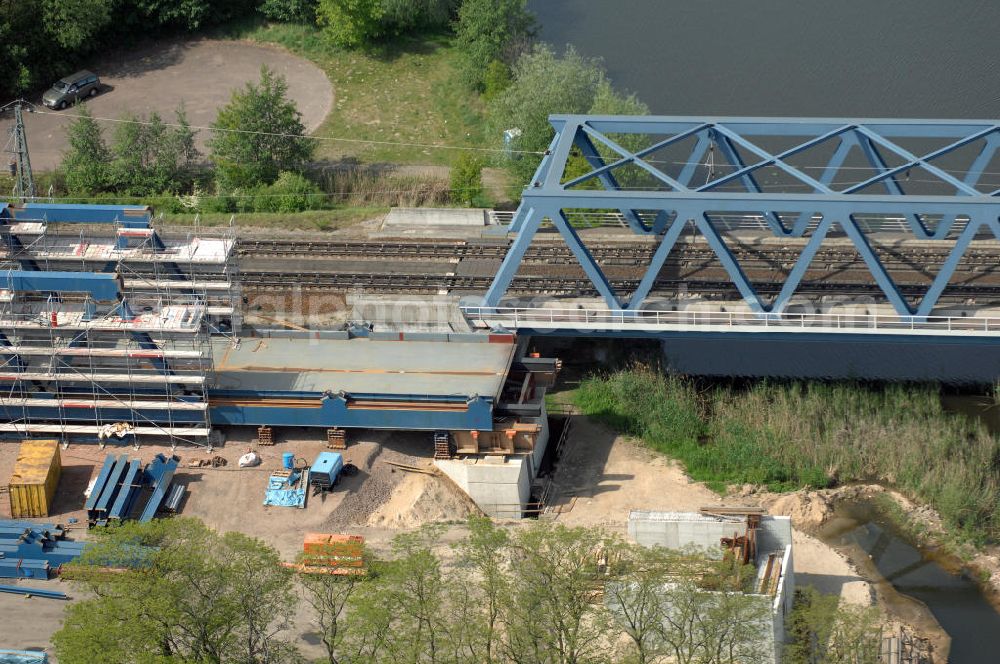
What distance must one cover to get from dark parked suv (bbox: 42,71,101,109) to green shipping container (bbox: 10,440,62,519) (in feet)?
105

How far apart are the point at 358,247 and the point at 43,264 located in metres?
13.1

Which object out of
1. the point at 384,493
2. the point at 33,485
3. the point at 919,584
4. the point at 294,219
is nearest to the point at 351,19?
the point at 294,219

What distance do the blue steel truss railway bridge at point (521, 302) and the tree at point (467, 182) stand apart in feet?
21.6

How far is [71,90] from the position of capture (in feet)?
246

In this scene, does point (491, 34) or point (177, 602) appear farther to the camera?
point (491, 34)

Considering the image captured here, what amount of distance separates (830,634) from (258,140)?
3680 cm

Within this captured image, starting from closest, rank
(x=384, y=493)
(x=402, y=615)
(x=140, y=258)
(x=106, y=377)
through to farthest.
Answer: (x=402, y=615), (x=384, y=493), (x=106, y=377), (x=140, y=258)

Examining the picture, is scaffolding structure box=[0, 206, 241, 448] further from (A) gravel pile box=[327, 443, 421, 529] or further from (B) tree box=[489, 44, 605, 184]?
(B) tree box=[489, 44, 605, 184]

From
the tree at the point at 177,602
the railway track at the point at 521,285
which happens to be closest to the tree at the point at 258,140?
the railway track at the point at 521,285

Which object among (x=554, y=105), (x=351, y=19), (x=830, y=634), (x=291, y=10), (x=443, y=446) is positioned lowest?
(x=443, y=446)

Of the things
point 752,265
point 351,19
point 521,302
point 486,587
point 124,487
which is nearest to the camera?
point 486,587

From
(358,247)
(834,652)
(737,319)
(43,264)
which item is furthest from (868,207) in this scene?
(43,264)

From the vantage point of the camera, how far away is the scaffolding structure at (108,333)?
4744 cm

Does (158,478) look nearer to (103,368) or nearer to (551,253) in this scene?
(103,368)
